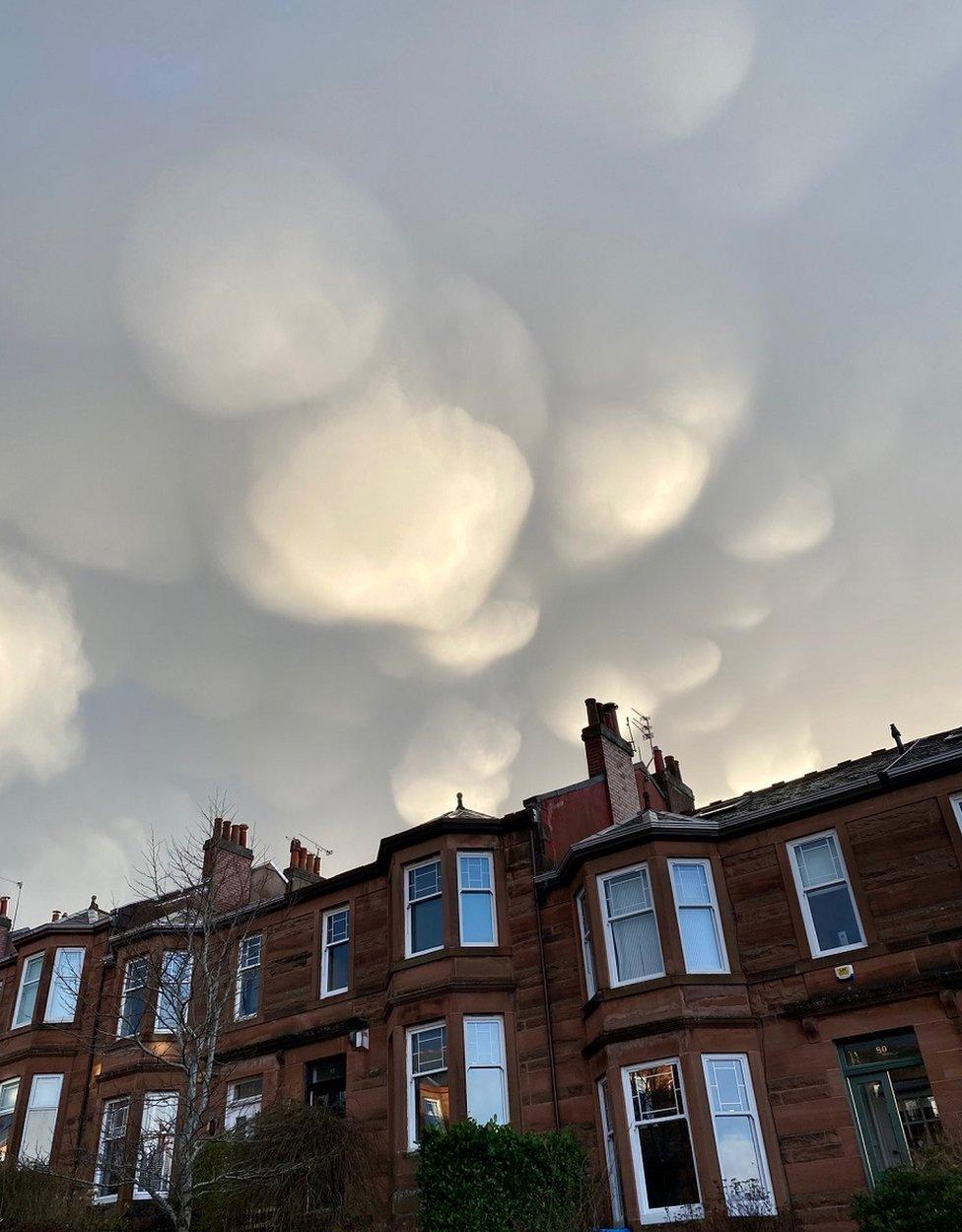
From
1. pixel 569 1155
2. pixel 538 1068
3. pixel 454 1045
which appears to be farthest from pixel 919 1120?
pixel 454 1045

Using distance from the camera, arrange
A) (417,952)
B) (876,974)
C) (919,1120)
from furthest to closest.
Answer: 1. (417,952)
2. (876,974)
3. (919,1120)

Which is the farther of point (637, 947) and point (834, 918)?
point (637, 947)

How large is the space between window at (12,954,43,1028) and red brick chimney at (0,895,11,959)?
4468mm

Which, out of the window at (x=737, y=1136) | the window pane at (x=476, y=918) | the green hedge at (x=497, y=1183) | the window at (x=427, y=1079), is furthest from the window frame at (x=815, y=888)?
the window at (x=427, y=1079)

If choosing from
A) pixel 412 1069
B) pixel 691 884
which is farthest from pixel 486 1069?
pixel 691 884

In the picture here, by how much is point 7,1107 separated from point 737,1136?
22.2 meters

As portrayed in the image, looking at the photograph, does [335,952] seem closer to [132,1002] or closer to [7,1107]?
[132,1002]

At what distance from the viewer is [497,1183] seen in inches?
673

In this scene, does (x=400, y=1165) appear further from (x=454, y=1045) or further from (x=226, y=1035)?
(x=226, y=1035)

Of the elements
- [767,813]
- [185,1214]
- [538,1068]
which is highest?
[767,813]

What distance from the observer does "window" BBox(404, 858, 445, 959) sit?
24.1m

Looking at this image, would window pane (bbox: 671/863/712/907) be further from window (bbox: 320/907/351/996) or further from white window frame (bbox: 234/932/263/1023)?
white window frame (bbox: 234/932/263/1023)

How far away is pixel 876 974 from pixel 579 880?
21.2 feet

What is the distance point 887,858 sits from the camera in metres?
19.8
